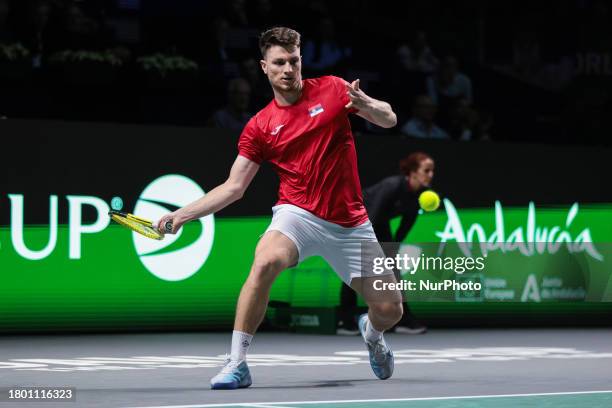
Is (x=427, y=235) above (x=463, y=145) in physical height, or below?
below

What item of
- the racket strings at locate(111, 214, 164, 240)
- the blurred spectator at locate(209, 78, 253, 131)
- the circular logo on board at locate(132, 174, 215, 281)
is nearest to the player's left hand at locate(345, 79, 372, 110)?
the racket strings at locate(111, 214, 164, 240)

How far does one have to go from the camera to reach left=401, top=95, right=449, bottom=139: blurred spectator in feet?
50.4

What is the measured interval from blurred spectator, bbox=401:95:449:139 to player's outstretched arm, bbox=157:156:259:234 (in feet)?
23.6

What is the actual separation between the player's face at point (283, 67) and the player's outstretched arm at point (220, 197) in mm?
545

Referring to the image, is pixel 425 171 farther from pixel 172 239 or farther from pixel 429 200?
pixel 172 239

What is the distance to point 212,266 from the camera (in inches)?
535

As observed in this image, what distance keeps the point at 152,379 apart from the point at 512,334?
6004mm

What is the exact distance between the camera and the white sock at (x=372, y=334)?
8.52 m

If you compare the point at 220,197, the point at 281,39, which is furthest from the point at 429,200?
the point at 281,39

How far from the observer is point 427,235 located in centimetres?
1447

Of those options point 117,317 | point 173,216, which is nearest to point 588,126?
point 117,317

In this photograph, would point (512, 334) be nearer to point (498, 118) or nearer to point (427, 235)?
point (427, 235)

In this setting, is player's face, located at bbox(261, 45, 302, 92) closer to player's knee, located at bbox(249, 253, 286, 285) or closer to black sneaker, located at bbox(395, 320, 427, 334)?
player's knee, located at bbox(249, 253, 286, 285)

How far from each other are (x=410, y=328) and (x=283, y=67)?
6.29 meters
